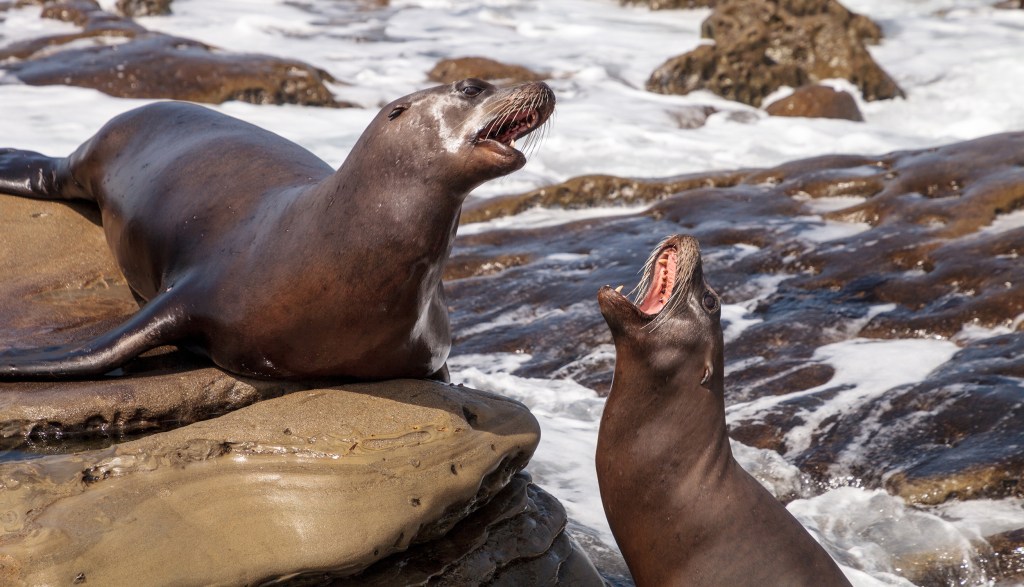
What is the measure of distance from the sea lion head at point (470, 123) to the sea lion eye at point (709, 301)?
987 mm

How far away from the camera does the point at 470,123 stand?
4.68 m

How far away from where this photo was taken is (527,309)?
409 inches

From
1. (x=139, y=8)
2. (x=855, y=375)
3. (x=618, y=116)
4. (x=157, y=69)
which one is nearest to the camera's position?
(x=855, y=375)

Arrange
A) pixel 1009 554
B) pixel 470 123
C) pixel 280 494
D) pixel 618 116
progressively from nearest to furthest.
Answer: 1. pixel 280 494
2. pixel 470 123
3. pixel 1009 554
4. pixel 618 116

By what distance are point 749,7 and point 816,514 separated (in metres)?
17.9

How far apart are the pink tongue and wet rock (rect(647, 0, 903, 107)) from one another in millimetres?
17321

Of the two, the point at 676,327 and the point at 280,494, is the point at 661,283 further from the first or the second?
the point at 280,494

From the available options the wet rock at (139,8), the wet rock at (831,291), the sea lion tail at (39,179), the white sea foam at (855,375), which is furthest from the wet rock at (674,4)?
the sea lion tail at (39,179)

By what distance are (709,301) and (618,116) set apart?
1547cm

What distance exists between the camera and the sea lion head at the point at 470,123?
4602mm

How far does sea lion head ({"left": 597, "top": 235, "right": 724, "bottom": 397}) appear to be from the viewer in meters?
4.86

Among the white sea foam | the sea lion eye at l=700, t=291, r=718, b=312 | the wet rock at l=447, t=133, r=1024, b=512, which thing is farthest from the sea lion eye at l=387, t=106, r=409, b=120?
the white sea foam

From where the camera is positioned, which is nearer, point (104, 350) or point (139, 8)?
point (104, 350)

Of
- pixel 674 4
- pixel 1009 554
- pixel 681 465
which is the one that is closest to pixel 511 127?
pixel 681 465
